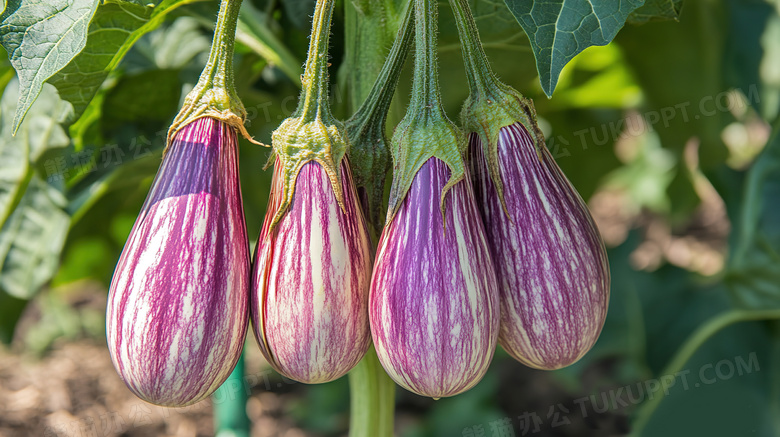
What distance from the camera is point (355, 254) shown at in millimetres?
500

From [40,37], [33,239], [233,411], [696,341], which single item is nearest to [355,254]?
[40,37]

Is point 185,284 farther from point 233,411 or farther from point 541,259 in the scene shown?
point 233,411

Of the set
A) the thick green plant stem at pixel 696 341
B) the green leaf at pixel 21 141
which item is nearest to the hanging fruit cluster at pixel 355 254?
the green leaf at pixel 21 141

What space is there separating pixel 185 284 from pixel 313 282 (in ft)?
0.30

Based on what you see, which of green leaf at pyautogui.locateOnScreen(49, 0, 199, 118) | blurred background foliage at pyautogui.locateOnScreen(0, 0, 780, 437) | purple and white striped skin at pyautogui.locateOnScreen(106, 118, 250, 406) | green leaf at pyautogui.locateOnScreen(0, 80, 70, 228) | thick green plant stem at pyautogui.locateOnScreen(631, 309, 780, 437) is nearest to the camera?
purple and white striped skin at pyautogui.locateOnScreen(106, 118, 250, 406)

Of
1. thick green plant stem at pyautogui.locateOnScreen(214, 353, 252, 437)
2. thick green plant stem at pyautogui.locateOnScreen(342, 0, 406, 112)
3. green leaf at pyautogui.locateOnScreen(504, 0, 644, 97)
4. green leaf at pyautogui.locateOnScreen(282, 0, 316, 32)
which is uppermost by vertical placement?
green leaf at pyautogui.locateOnScreen(282, 0, 316, 32)

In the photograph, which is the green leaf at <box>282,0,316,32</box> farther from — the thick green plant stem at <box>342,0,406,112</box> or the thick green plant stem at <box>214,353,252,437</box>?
the thick green plant stem at <box>214,353,252,437</box>

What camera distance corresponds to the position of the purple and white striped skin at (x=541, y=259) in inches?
20.0

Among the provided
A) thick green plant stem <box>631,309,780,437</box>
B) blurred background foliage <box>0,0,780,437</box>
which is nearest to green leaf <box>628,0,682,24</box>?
blurred background foliage <box>0,0,780,437</box>

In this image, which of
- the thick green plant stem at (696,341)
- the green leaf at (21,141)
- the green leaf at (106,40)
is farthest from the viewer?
the thick green plant stem at (696,341)

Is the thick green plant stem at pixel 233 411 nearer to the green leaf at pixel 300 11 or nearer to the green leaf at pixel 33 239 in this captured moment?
the green leaf at pixel 33 239

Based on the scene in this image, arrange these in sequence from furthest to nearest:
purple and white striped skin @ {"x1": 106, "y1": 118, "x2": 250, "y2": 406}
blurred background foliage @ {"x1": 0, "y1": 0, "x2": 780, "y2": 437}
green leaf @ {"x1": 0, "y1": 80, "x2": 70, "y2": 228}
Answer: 1. green leaf @ {"x1": 0, "y1": 80, "x2": 70, "y2": 228}
2. blurred background foliage @ {"x1": 0, "y1": 0, "x2": 780, "y2": 437}
3. purple and white striped skin @ {"x1": 106, "y1": 118, "x2": 250, "y2": 406}

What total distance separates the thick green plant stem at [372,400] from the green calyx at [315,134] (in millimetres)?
226

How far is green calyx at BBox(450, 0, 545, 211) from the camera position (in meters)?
0.52
